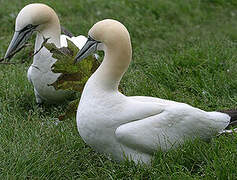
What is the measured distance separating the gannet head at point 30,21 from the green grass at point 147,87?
1.99 feet

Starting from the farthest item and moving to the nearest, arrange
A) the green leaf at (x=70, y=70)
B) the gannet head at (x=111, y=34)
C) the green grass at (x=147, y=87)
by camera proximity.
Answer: the green leaf at (x=70, y=70), the gannet head at (x=111, y=34), the green grass at (x=147, y=87)

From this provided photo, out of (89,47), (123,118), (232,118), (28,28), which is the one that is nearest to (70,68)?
(89,47)

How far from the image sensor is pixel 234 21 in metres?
8.89

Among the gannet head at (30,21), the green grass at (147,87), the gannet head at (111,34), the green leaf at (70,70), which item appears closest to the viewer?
the green grass at (147,87)

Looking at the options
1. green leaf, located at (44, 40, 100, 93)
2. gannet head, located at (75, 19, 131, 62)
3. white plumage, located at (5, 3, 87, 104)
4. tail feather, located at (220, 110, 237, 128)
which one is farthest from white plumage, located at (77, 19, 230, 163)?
white plumage, located at (5, 3, 87, 104)

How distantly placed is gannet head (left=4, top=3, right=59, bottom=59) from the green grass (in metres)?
0.61

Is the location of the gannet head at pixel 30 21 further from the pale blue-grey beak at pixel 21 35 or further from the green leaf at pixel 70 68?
the green leaf at pixel 70 68

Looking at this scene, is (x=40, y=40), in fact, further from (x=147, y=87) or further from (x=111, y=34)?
(x=111, y=34)

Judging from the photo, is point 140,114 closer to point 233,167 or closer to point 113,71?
point 113,71

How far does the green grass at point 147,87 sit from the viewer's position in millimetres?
3441

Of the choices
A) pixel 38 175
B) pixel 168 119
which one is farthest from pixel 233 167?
pixel 38 175

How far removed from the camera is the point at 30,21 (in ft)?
15.5

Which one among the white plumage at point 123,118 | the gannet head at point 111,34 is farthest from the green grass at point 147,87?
the gannet head at point 111,34

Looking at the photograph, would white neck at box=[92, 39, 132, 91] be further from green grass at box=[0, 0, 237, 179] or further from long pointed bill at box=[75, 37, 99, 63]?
green grass at box=[0, 0, 237, 179]
